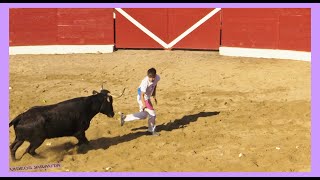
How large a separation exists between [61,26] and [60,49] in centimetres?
71

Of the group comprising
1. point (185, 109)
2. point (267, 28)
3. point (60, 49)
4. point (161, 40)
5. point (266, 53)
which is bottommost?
point (185, 109)

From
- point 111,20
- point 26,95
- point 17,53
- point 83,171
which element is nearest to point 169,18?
point 111,20

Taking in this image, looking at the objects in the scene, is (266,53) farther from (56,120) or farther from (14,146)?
(14,146)

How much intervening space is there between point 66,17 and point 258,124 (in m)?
8.55

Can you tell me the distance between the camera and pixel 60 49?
15.5 meters

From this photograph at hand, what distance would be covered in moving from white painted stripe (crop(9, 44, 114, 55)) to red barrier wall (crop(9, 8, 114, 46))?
0.41 ft

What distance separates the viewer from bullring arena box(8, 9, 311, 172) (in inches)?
291

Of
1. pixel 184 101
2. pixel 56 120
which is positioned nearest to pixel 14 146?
pixel 56 120

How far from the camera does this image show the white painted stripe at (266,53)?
13.9 m

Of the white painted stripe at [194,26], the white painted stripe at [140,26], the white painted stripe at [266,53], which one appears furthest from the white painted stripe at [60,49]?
the white painted stripe at [266,53]

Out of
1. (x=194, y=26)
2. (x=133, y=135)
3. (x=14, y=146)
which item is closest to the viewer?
(x=14, y=146)

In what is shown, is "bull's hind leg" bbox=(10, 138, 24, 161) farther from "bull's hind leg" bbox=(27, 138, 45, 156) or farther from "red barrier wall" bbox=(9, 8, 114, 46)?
"red barrier wall" bbox=(9, 8, 114, 46)

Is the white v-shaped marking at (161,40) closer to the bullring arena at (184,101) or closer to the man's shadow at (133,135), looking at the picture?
the bullring arena at (184,101)

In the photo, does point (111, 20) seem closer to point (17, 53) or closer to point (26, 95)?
point (17, 53)
